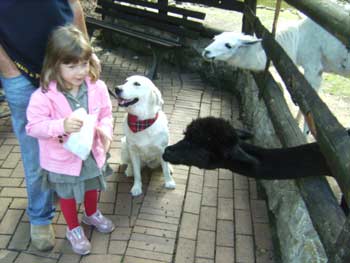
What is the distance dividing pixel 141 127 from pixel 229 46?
1.68 m

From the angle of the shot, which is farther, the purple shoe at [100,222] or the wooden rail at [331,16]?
the purple shoe at [100,222]

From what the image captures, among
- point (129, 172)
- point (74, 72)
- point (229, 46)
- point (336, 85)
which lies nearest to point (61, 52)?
point (74, 72)

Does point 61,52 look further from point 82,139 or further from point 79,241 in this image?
point 79,241

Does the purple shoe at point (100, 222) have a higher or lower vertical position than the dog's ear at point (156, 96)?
lower

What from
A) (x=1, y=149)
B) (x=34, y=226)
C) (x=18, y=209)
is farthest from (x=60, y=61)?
(x=1, y=149)

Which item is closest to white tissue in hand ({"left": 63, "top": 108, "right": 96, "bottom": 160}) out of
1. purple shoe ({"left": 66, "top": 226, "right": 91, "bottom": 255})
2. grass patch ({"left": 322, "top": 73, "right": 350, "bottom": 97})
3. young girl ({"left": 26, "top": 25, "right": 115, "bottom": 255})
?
young girl ({"left": 26, "top": 25, "right": 115, "bottom": 255})

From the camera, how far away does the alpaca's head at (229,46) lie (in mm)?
4434

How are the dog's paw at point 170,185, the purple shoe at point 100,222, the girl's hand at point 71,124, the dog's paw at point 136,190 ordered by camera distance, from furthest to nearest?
1. the dog's paw at point 170,185
2. the dog's paw at point 136,190
3. the purple shoe at point 100,222
4. the girl's hand at point 71,124

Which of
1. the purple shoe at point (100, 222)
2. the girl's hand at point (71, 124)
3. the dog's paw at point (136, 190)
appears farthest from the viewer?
the dog's paw at point (136, 190)

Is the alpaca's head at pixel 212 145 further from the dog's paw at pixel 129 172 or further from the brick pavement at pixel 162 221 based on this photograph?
the dog's paw at pixel 129 172

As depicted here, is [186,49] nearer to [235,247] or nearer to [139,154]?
[139,154]

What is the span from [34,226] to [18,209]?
1.66 ft

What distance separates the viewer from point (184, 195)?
3.73 m

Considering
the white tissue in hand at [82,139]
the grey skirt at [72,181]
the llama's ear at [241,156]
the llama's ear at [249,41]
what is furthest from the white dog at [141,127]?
the llama's ear at [249,41]
